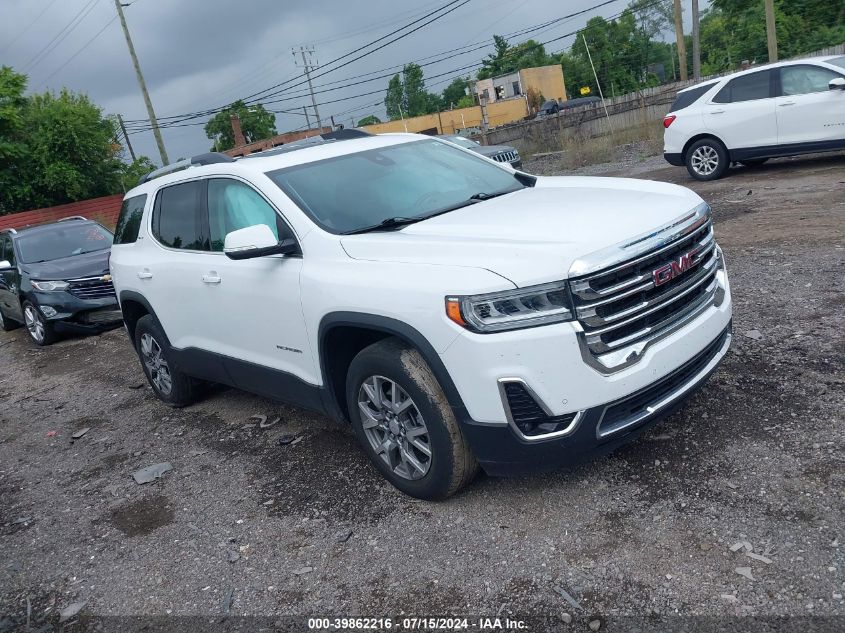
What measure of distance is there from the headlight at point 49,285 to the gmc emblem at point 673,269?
30.5ft

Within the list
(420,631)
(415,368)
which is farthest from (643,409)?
(420,631)

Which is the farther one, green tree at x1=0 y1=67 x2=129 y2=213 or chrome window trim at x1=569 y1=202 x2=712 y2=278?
green tree at x1=0 y1=67 x2=129 y2=213

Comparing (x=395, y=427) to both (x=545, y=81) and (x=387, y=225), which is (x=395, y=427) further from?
(x=545, y=81)

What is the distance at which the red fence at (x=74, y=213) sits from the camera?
1185 inches

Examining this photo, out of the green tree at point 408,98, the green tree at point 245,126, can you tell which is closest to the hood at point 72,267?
the green tree at point 245,126

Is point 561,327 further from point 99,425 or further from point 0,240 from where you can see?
point 0,240

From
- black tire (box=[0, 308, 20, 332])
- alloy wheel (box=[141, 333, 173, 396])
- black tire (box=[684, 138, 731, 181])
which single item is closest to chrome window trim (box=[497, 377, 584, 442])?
alloy wheel (box=[141, 333, 173, 396])

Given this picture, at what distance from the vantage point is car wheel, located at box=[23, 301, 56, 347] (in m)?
10.6

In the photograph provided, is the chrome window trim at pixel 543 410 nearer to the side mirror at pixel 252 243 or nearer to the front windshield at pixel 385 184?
the front windshield at pixel 385 184

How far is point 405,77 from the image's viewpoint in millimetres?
108250

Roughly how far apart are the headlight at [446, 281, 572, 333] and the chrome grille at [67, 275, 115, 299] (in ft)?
28.1

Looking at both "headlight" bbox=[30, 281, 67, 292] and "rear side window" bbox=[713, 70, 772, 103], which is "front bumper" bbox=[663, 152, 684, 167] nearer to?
"rear side window" bbox=[713, 70, 772, 103]

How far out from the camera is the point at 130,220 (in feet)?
20.7

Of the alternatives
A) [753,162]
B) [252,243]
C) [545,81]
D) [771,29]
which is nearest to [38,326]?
[252,243]
